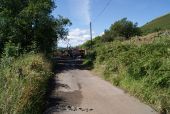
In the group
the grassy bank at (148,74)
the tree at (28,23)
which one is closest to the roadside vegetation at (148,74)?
the grassy bank at (148,74)

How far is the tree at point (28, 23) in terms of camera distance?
123ft

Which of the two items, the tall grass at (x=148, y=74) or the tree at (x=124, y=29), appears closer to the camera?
the tall grass at (x=148, y=74)

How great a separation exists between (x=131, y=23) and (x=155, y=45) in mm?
68968

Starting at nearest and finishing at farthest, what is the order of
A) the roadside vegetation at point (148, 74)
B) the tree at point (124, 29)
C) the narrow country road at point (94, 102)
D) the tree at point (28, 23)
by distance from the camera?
the narrow country road at point (94, 102) → the roadside vegetation at point (148, 74) → the tree at point (28, 23) → the tree at point (124, 29)

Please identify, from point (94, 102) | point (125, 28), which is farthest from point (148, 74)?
point (125, 28)

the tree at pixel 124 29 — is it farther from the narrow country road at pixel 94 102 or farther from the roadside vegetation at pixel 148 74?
the narrow country road at pixel 94 102

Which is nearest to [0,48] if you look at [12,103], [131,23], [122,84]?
[122,84]

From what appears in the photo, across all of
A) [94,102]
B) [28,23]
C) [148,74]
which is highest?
[28,23]

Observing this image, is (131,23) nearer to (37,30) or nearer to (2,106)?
(37,30)

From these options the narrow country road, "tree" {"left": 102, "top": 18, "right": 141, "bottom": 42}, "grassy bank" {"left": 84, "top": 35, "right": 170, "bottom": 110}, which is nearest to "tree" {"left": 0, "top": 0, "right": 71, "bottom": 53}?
"grassy bank" {"left": 84, "top": 35, "right": 170, "bottom": 110}

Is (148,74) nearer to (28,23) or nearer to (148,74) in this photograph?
(148,74)

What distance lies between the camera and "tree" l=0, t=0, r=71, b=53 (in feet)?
123

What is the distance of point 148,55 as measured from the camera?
16375 mm

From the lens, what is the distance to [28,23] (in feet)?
126
